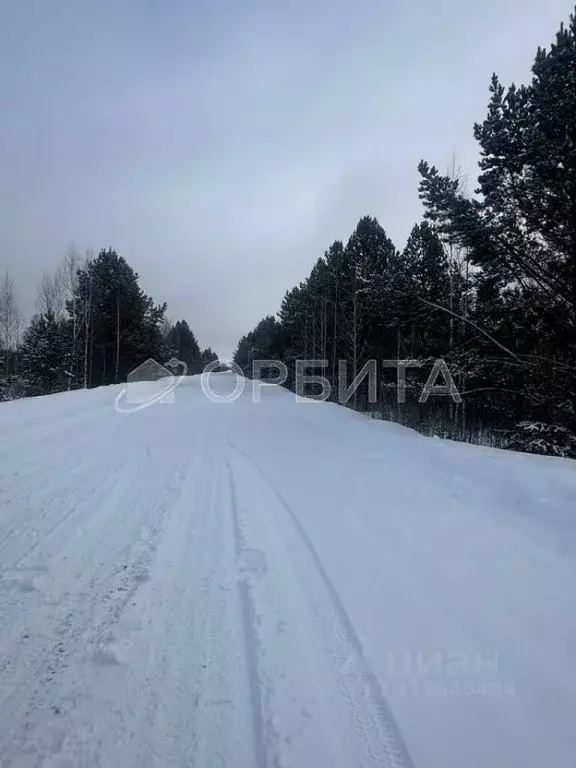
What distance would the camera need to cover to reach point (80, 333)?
30156 millimetres

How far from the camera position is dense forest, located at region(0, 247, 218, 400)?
2753 centimetres

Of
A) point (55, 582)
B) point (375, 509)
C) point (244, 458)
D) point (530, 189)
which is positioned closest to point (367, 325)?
point (530, 189)

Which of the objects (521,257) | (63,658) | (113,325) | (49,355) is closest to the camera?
(63,658)

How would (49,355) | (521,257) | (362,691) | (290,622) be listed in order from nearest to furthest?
(362,691)
(290,622)
(521,257)
(49,355)

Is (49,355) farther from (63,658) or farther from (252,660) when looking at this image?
(252,660)

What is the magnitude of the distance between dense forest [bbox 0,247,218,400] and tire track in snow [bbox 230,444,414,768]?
27.5 m

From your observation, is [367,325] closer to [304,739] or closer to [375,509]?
[375,509]

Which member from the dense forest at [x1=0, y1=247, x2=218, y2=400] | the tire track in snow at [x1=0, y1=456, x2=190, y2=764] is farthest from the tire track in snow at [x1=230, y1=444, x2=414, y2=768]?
the dense forest at [x1=0, y1=247, x2=218, y2=400]

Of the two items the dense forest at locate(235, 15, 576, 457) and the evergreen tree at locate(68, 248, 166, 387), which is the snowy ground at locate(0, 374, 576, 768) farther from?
the evergreen tree at locate(68, 248, 166, 387)

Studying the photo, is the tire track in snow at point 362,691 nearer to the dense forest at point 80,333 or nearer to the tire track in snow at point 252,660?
the tire track in snow at point 252,660

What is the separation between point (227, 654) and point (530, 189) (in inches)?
433

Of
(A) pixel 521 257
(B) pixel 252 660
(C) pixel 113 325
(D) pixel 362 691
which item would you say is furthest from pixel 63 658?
(C) pixel 113 325

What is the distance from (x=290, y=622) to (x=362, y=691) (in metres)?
0.69

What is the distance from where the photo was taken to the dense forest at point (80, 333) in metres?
27.5
